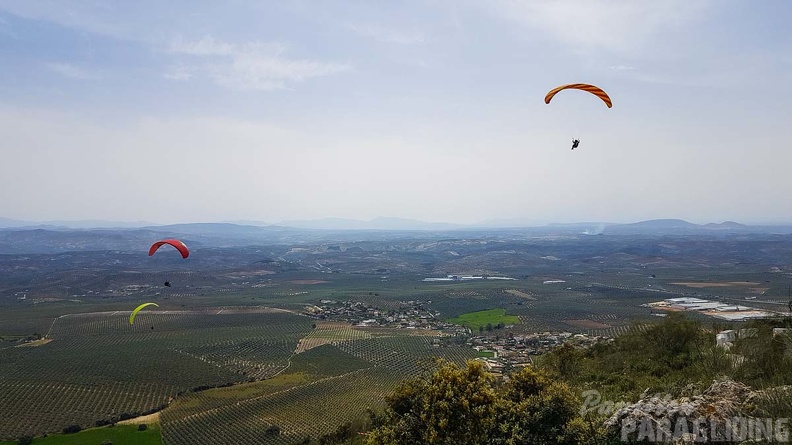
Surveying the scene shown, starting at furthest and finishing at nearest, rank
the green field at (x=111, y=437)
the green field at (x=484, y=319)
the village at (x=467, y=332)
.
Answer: the green field at (x=484, y=319) → the village at (x=467, y=332) → the green field at (x=111, y=437)

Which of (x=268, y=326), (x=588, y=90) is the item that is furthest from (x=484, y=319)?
(x=588, y=90)

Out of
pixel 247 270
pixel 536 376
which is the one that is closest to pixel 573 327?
pixel 536 376

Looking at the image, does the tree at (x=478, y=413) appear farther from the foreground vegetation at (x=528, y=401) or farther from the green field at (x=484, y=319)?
the green field at (x=484, y=319)

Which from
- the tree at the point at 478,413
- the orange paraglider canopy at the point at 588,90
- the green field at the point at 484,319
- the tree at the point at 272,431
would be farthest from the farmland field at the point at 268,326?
the orange paraglider canopy at the point at 588,90

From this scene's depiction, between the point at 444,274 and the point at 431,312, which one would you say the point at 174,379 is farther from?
the point at 444,274

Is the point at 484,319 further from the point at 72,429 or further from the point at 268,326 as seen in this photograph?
the point at 72,429

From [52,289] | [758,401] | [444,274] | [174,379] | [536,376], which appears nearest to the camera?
[758,401]
